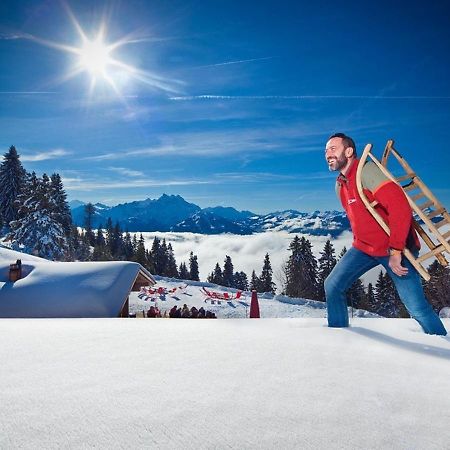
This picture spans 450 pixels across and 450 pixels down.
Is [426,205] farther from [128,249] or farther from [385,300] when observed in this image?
[128,249]

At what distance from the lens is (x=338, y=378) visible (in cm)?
189

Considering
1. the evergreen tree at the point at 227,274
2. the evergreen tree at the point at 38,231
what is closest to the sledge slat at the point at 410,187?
the evergreen tree at the point at 38,231

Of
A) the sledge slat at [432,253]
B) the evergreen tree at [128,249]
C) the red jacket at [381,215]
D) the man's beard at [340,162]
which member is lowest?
the sledge slat at [432,253]

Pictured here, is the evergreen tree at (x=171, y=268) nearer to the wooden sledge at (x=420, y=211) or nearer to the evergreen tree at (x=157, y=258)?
the evergreen tree at (x=157, y=258)

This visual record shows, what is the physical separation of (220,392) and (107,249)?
68.6m

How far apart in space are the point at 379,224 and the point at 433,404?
2.03 metres

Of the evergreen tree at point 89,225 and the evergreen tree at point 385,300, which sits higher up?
the evergreen tree at point 89,225

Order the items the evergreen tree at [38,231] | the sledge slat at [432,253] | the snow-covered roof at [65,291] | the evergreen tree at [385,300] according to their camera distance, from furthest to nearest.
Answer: the evergreen tree at [385,300] < the evergreen tree at [38,231] < the snow-covered roof at [65,291] < the sledge slat at [432,253]

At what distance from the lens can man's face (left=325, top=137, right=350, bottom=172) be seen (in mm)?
3617

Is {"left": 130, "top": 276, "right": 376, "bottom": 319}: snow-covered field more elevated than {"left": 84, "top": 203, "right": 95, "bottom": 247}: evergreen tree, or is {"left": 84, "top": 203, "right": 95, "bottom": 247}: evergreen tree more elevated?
{"left": 84, "top": 203, "right": 95, "bottom": 247}: evergreen tree

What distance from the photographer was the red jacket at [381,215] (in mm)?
3209

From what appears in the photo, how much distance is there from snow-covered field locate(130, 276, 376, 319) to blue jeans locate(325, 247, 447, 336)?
53.0 feet

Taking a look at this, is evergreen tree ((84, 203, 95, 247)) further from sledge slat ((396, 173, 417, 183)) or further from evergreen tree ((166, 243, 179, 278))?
sledge slat ((396, 173, 417, 183))

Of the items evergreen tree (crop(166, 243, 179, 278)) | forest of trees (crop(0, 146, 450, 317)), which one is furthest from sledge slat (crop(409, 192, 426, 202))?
evergreen tree (crop(166, 243, 179, 278))
